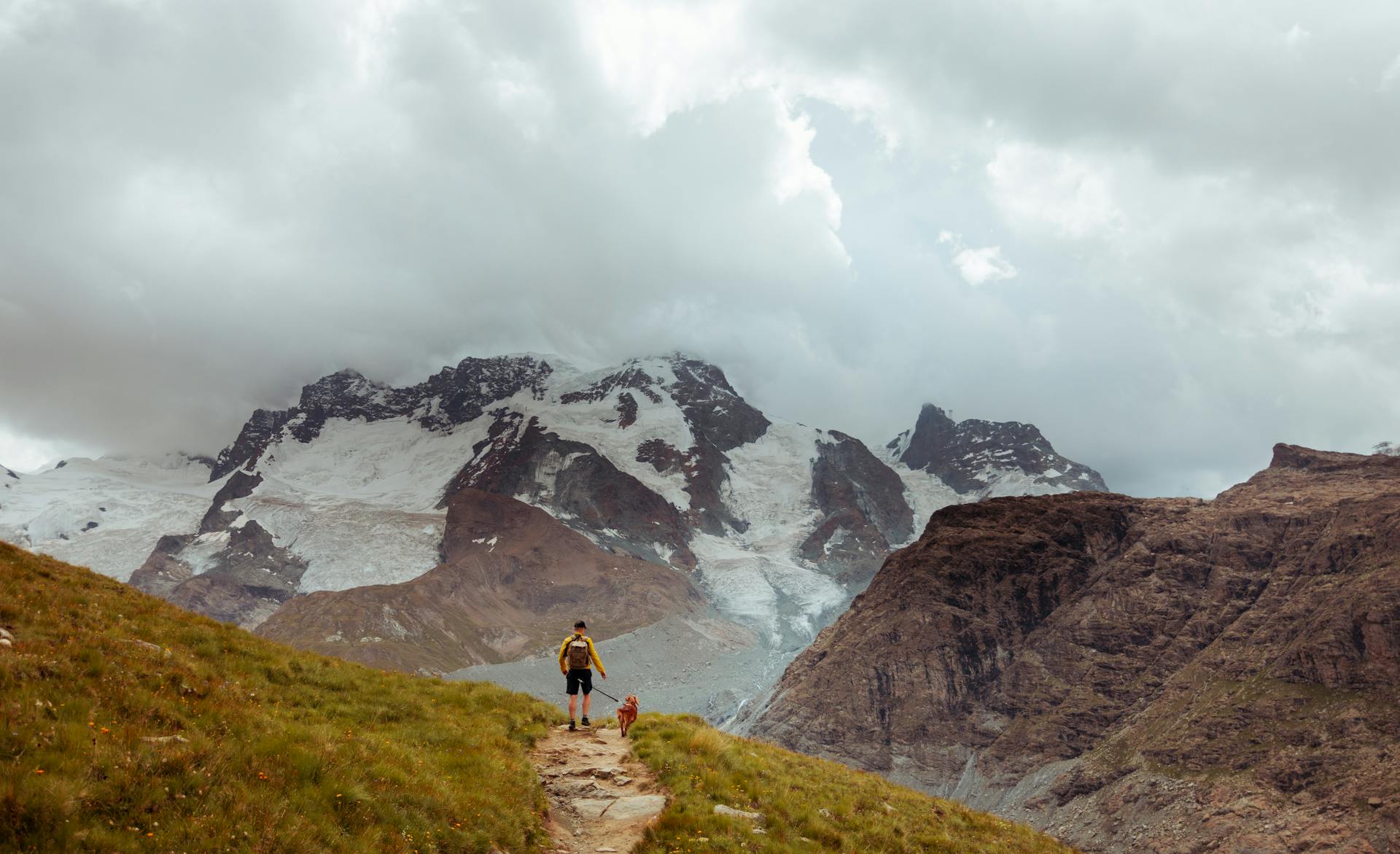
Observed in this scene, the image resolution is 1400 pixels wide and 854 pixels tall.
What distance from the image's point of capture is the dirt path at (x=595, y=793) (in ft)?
49.9

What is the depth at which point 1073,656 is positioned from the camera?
5241 inches

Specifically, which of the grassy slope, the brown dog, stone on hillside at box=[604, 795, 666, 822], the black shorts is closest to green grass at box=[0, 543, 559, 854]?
the grassy slope

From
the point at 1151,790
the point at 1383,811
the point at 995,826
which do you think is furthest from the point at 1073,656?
the point at 995,826

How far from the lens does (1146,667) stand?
12356cm

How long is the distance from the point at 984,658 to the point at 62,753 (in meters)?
149

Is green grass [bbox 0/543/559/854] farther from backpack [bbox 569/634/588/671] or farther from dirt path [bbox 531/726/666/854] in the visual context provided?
backpack [bbox 569/634/588/671]

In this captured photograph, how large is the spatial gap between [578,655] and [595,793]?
5.86 metres

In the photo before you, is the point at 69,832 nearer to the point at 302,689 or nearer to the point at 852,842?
the point at 302,689

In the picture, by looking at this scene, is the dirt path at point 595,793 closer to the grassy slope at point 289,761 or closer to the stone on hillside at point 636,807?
the stone on hillside at point 636,807

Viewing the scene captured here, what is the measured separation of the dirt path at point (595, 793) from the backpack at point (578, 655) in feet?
6.04

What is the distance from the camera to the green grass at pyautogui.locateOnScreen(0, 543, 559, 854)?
9.32 metres

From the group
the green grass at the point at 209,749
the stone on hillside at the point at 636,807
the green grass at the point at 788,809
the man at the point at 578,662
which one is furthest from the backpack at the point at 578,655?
the stone on hillside at the point at 636,807

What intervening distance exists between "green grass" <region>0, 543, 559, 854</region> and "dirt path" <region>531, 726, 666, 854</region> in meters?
0.67

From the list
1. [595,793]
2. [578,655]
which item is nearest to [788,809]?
[595,793]
